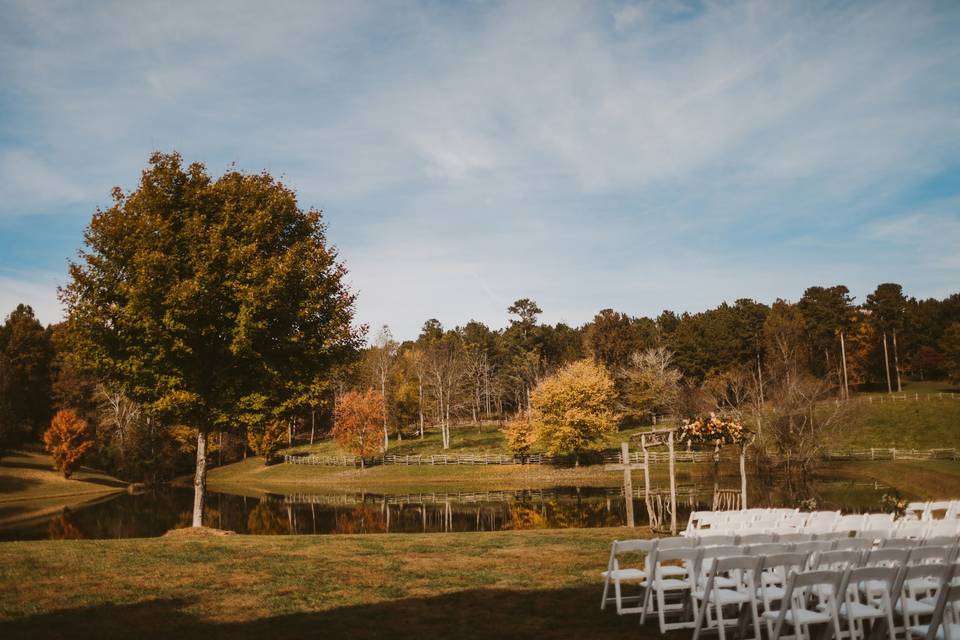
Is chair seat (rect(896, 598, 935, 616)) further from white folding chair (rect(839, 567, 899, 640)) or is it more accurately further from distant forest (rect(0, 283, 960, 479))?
distant forest (rect(0, 283, 960, 479))

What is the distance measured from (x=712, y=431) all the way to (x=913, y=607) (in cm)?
1148

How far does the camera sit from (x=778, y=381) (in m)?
57.3

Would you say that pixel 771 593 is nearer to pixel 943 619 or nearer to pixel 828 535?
pixel 943 619

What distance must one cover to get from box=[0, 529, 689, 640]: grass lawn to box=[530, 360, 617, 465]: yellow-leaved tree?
39397 mm

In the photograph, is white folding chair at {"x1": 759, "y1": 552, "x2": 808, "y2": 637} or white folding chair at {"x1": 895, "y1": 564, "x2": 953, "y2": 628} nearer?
white folding chair at {"x1": 895, "y1": 564, "x2": 953, "y2": 628}

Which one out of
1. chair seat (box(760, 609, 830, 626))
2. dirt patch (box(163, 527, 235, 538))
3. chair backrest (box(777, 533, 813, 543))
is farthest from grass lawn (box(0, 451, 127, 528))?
chair seat (box(760, 609, 830, 626))

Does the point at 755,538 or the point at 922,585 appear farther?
the point at 755,538

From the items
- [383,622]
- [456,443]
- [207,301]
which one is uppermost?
[207,301]

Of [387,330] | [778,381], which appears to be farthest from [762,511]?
[387,330]

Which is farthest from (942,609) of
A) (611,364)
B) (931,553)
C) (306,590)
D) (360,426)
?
(611,364)

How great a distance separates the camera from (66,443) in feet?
189

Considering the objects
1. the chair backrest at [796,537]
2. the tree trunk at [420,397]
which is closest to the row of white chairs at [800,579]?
the chair backrest at [796,537]

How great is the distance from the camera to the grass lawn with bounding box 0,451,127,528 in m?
45.0

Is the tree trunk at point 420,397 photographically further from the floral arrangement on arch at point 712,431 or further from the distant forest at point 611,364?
the floral arrangement on arch at point 712,431
